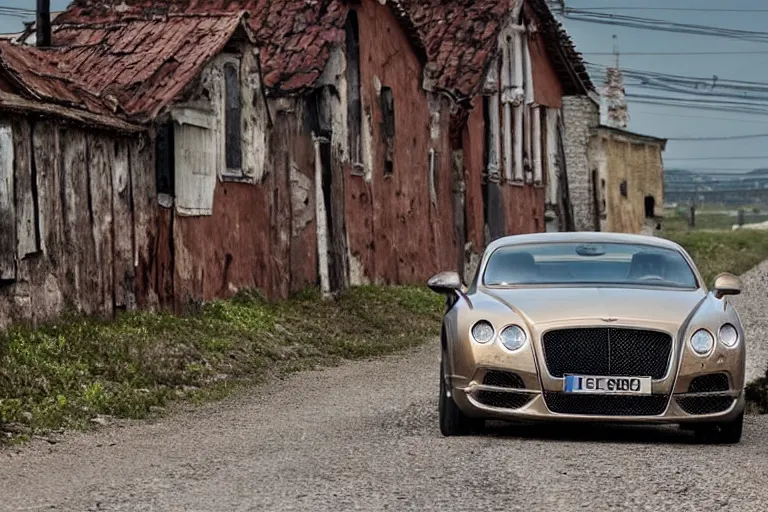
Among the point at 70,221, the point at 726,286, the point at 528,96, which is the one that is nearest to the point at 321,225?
the point at 70,221

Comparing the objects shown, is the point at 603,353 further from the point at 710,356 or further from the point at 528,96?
the point at 528,96

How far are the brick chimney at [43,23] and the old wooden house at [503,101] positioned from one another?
11408 millimetres

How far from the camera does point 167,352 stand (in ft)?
53.1

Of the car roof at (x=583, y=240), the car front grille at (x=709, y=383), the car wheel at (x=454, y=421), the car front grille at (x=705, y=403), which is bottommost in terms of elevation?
the car wheel at (x=454, y=421)

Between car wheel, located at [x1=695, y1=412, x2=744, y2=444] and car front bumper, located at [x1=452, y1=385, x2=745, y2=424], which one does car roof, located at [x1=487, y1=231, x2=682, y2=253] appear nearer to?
car wheel, located at [x1=695, y1=412, x2=744, y2=444]

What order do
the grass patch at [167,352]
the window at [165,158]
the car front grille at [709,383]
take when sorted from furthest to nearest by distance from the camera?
the window at [165,158] < the grass patch at [167,352] < the car front grille at [709,383]

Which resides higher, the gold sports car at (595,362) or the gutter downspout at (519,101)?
the gutter downspout at (519,101)

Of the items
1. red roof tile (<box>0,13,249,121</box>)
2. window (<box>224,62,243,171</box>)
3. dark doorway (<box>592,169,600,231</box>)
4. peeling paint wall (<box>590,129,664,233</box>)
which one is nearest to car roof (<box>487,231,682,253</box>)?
red roof tile (<box>0,13,249,121</box>)

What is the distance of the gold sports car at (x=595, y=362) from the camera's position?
10.6 meters

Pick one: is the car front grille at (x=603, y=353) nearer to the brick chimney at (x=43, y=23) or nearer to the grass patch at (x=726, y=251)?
the brick chimney at (x=43, y=23)

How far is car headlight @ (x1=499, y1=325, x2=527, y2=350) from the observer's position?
10703 millimetres

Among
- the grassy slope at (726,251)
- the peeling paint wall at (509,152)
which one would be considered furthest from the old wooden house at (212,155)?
the grassy slope at (726,251)

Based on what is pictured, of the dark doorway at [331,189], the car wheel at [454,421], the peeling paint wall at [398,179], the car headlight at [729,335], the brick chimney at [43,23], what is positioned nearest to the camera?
the car headlight at [729,335]

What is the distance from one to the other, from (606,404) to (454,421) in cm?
106
